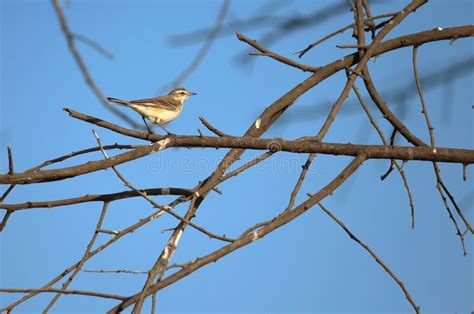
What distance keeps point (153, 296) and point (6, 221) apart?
1.40m

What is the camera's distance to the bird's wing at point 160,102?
29.8 feet

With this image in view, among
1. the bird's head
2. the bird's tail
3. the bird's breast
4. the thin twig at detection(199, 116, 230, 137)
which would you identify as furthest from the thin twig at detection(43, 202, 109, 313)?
the bird's head

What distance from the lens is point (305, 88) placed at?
5.26 metres

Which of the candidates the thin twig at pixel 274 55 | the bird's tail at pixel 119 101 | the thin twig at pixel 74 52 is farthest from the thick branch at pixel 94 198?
the bird's tail at pixel 119 101

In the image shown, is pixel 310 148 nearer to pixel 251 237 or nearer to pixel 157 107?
pixel 251 237

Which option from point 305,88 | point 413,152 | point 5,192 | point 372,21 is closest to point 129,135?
point 5,192

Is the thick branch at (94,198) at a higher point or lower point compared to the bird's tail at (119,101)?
lower

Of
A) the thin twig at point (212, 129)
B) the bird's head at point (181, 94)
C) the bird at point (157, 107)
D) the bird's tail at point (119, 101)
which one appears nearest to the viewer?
the thin twig at point (212, 129)

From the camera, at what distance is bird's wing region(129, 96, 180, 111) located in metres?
9.07

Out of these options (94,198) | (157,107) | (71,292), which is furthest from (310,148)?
(157,107)

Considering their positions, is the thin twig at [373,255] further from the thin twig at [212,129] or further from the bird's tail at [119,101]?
the bird's tail at [119,101]

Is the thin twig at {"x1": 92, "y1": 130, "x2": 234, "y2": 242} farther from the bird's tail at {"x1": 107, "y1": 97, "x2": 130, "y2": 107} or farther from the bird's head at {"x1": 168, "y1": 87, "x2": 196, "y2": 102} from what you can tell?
the bird's head at {"x1": 168, "y1": 87, "x2": 196, "y2": 102}

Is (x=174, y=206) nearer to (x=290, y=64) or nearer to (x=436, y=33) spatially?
(x=290, y=64)

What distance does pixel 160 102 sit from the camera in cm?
968
